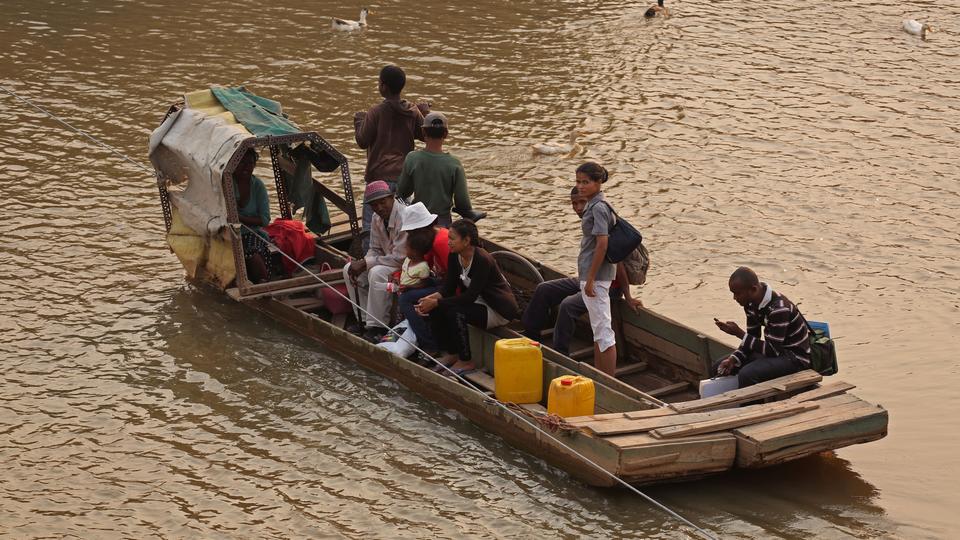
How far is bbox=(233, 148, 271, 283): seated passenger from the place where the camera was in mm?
12430

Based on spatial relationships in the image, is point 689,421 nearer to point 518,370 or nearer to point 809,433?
point 809,433

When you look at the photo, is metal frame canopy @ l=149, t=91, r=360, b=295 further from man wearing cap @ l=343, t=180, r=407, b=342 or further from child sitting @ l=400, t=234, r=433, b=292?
child sitting @ l=400, t=234, r=433, b=292

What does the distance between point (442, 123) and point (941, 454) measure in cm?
494

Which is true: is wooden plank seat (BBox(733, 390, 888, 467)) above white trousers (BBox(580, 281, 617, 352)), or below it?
below

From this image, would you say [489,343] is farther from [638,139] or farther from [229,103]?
[638,139]

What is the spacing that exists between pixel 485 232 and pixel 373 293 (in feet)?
10.8

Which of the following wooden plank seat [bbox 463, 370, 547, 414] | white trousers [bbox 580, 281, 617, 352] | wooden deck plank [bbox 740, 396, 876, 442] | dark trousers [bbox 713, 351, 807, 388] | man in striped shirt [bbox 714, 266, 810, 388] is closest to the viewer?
wooden deck plank [bbox 740, 396, 876, 442]

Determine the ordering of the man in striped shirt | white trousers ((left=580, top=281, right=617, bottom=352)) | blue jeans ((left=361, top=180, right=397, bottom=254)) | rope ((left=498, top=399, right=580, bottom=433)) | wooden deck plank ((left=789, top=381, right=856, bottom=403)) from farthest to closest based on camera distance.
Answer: blue jeans ((left=361, top=180, right=397, bottom=254))
white trousers ((left=580, top=281, right=617, bottom=352))
the man in striped shirt
wooden deck plank ((left=789, top=381, right=856, bottom=403))
rope ((left=498, top=399, right=580, bottom=433))

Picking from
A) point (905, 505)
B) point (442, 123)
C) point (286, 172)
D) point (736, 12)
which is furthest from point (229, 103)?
point (736, 12)

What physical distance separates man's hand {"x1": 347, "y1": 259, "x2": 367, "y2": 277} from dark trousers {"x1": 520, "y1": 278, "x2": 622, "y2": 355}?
61.1 inches

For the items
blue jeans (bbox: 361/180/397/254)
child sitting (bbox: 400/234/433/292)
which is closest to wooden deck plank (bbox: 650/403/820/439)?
child sitting (bbox: 400/234/433/292)

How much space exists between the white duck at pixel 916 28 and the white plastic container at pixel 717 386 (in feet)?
44.2

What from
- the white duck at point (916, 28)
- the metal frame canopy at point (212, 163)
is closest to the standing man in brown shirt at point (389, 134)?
the metal frame canopy at point (212, 163)

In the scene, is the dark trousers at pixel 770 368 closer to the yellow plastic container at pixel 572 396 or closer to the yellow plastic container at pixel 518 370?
the yellow plastic container at pixel 572 396
